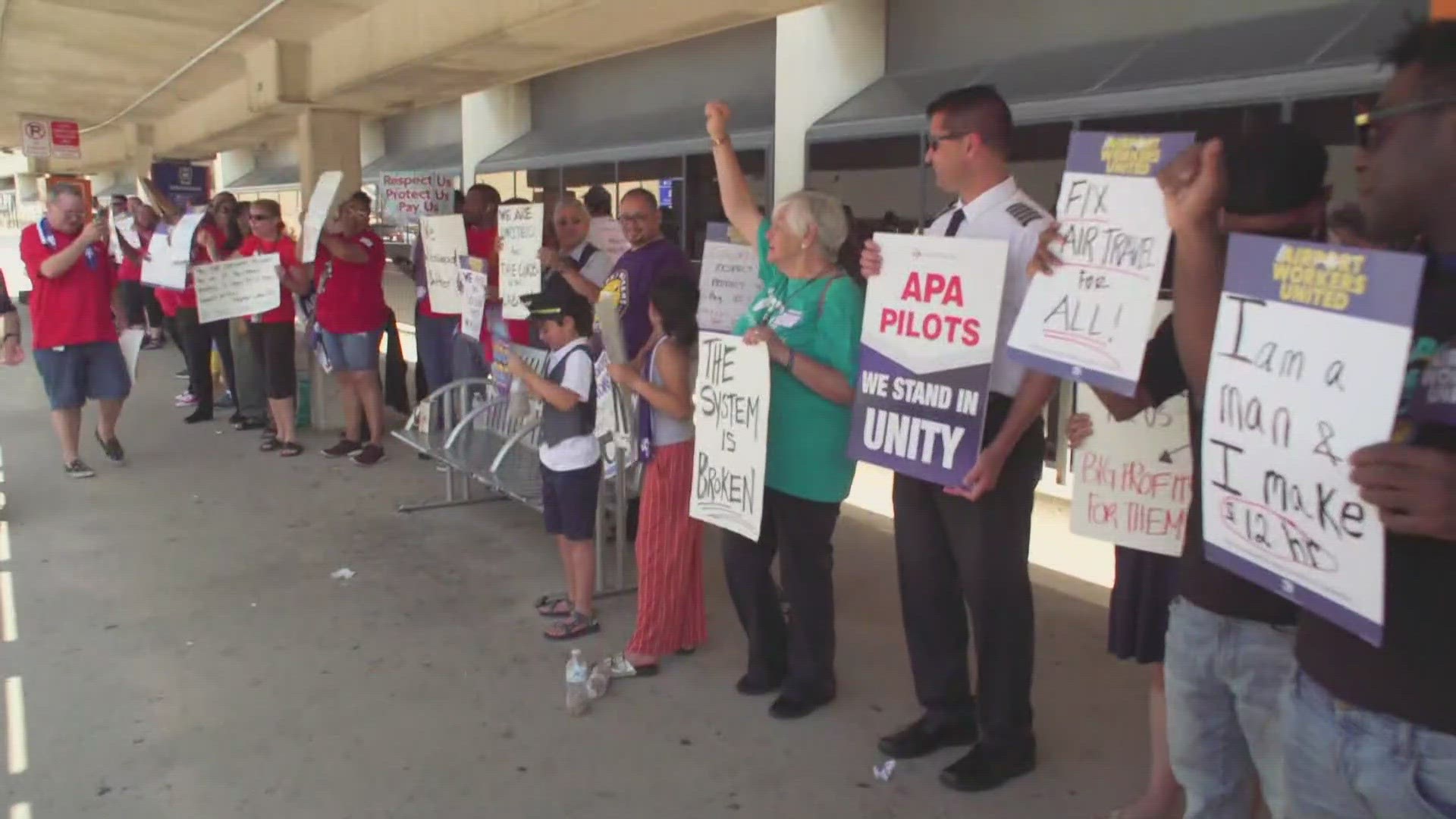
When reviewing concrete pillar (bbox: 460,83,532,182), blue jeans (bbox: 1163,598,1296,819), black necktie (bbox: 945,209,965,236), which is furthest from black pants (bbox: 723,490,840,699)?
concrete pillar (bbox: 460,83,532,182)

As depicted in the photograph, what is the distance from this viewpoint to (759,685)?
410cm

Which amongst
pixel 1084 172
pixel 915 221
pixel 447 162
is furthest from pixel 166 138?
pixel 1084 172

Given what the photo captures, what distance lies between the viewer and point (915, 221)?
26.7 ft

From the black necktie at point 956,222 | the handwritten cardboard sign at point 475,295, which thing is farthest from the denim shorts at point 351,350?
the black necktie at point 956,222

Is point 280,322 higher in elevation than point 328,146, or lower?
lower

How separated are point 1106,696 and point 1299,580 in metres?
2.60

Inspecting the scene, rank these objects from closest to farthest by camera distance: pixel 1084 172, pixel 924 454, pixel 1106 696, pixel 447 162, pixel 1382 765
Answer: pixel 1382 765 → pixel 1084 172 → pixel 924 454 → pixel 1106 696 → pixel 447 162

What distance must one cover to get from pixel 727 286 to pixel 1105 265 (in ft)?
8.70

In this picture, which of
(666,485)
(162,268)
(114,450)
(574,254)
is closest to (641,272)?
(574,254)

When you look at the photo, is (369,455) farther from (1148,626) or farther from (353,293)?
(1148,626)

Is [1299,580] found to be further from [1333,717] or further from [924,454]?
[924,454]

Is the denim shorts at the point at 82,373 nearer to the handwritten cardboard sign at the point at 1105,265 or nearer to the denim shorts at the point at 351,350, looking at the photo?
the denim shorts at the point at 351,350

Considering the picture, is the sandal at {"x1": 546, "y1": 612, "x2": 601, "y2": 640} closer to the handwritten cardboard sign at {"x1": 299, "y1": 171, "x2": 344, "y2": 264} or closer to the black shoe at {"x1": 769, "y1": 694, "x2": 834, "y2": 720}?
the black shoe at {"x1": 769, "y1": 694, "x2": 834, "y2": 720}

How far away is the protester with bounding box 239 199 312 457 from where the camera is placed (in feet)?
26.5
